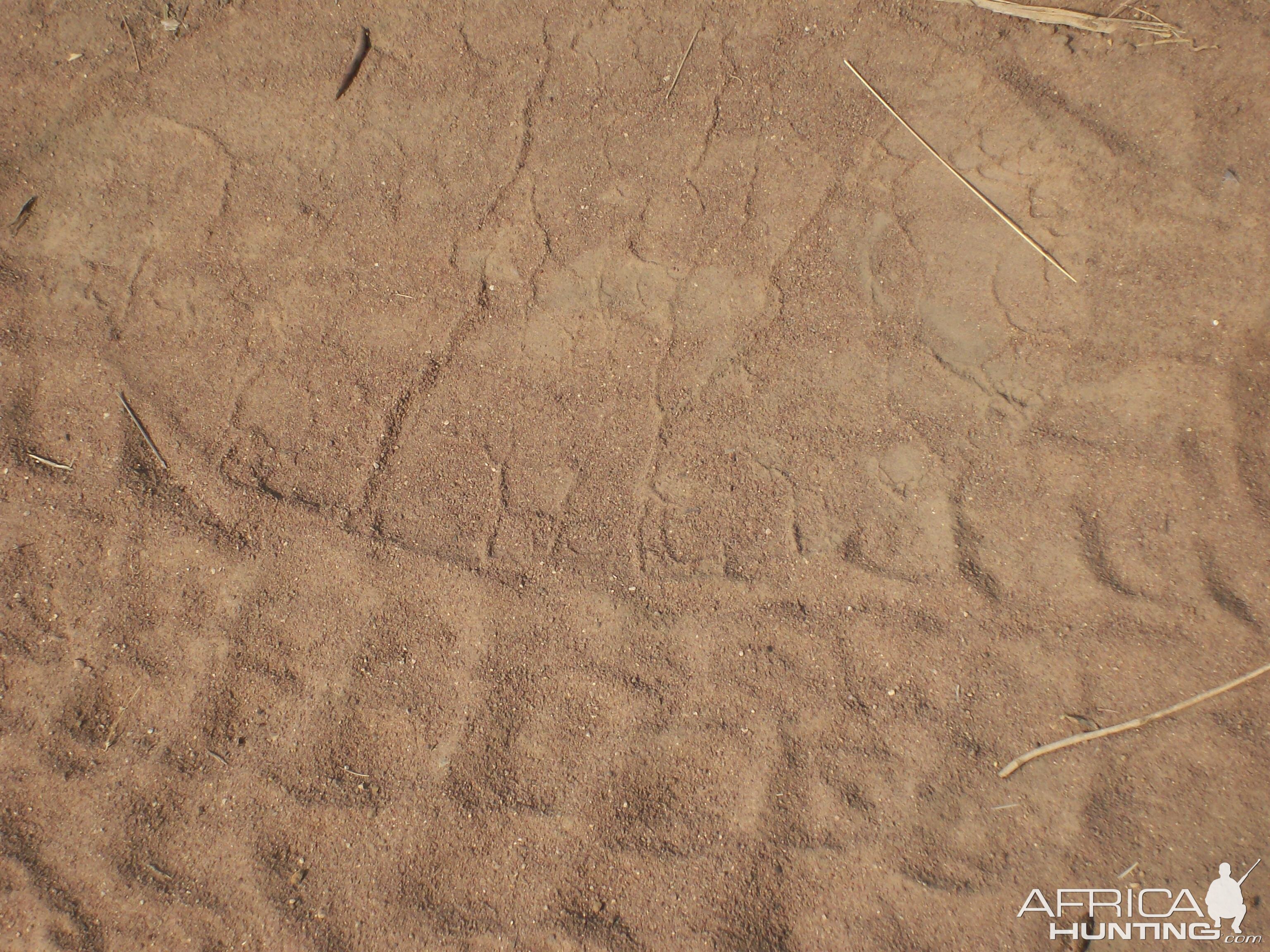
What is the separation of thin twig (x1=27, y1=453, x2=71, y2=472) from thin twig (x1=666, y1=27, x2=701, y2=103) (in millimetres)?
2026

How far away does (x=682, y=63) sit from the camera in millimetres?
2508

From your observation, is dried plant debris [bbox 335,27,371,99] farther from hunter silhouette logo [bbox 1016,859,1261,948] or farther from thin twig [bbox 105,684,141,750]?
hunter silhouette logo [bbox 1016,859,1261,948]

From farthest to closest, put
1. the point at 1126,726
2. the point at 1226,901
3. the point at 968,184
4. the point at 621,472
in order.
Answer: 1. the point at 968,184
2. the point at 621,472
3. the point at 1126,726
4. the point at 1226,901

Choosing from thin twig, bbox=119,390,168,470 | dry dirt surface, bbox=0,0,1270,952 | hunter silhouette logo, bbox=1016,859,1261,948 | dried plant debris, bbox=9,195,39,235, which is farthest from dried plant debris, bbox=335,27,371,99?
hunter silhouette logo, bbox=1016,859,1261,948

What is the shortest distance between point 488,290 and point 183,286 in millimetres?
890

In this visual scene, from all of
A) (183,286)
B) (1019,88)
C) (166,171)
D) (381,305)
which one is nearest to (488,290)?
(381,305)

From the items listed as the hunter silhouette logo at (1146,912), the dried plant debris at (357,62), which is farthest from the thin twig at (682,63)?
the hunter silhouette logo at (1146,912)

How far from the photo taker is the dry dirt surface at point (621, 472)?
1.91 metres

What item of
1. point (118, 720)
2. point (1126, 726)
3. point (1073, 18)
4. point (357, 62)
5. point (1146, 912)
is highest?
point (1073, 18)

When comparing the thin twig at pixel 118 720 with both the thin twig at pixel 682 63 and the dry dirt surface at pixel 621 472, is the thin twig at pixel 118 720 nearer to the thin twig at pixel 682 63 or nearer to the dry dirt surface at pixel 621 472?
the dry dirt surface at pixel 621 472

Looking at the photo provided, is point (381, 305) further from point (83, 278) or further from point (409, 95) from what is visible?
point (83, 278)

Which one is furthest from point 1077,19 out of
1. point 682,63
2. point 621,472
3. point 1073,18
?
point 621,472

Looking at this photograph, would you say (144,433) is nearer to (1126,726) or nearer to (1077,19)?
(1126,726)

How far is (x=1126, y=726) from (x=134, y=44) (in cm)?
344
